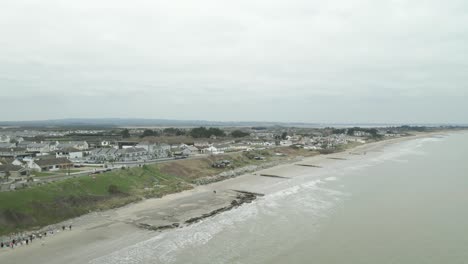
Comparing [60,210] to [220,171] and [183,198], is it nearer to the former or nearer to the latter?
[183,198]

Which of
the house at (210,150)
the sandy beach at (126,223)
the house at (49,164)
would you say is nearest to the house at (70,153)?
the house at (49,164)

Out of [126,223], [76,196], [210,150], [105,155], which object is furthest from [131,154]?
[126,223]

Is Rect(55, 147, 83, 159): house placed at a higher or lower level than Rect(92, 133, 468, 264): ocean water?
higher

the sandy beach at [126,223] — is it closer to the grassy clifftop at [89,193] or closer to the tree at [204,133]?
the grassy clifftop at [89,193]

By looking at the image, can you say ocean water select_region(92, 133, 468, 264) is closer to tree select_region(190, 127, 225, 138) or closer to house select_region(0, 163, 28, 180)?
house select_region(0, 163, 28, 180)

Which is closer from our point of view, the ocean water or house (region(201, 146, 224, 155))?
the ocean water

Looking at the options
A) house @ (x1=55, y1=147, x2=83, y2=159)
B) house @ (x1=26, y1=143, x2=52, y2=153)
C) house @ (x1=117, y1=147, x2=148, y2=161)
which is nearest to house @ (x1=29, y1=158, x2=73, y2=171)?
house @ (x1=117, y1=147, x2=148, y2=161)

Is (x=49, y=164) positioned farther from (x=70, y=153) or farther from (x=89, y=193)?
(x=89, y=193)

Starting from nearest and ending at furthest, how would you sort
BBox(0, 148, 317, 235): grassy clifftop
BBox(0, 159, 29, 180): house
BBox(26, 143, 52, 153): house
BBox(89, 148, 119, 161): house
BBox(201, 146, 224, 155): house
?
1. BBox(0, 148, 317, 235): grassy clifftop
2. BBox(0, 159, 29, 180): house
3. BBox(89, 148, 119, 161): house
4. BBox(26, 143, 52, 153): house
5. BBox(201, 146, 224, 155): house
